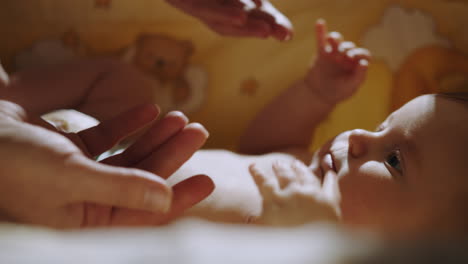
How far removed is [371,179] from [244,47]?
0.52 meters

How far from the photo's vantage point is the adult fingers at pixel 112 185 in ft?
1.21

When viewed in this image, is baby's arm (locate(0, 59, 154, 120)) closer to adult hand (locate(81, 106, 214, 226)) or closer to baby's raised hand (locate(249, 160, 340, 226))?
adult hand (locate(81, 106, 214, 226))

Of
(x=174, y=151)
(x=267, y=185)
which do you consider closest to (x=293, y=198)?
(x=267, y=185)

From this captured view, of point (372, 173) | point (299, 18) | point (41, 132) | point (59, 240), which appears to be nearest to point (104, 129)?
point (41, 132)

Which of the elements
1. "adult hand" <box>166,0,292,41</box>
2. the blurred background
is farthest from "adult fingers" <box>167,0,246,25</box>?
the blurred background

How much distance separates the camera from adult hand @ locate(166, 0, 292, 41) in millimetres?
758

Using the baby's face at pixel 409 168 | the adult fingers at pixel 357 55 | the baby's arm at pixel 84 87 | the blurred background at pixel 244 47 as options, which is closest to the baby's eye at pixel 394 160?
the baby's face at pixel 409 168

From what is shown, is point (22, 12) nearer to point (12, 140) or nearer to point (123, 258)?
point (12, 140)

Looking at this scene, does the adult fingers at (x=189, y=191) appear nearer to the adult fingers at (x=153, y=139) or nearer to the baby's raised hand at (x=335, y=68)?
the adult fingers at (x=153, y=139)

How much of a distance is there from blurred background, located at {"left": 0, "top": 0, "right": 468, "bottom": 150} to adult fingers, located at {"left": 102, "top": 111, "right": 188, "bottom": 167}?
43cm

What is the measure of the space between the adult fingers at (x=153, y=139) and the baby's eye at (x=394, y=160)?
0.97 ft

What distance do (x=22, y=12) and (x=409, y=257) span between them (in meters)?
0.89

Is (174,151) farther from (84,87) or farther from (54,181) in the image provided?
(84,87)

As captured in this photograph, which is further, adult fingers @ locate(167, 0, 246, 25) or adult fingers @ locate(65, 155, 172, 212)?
adult fingers @ locate(167, 0, 246, 25)
